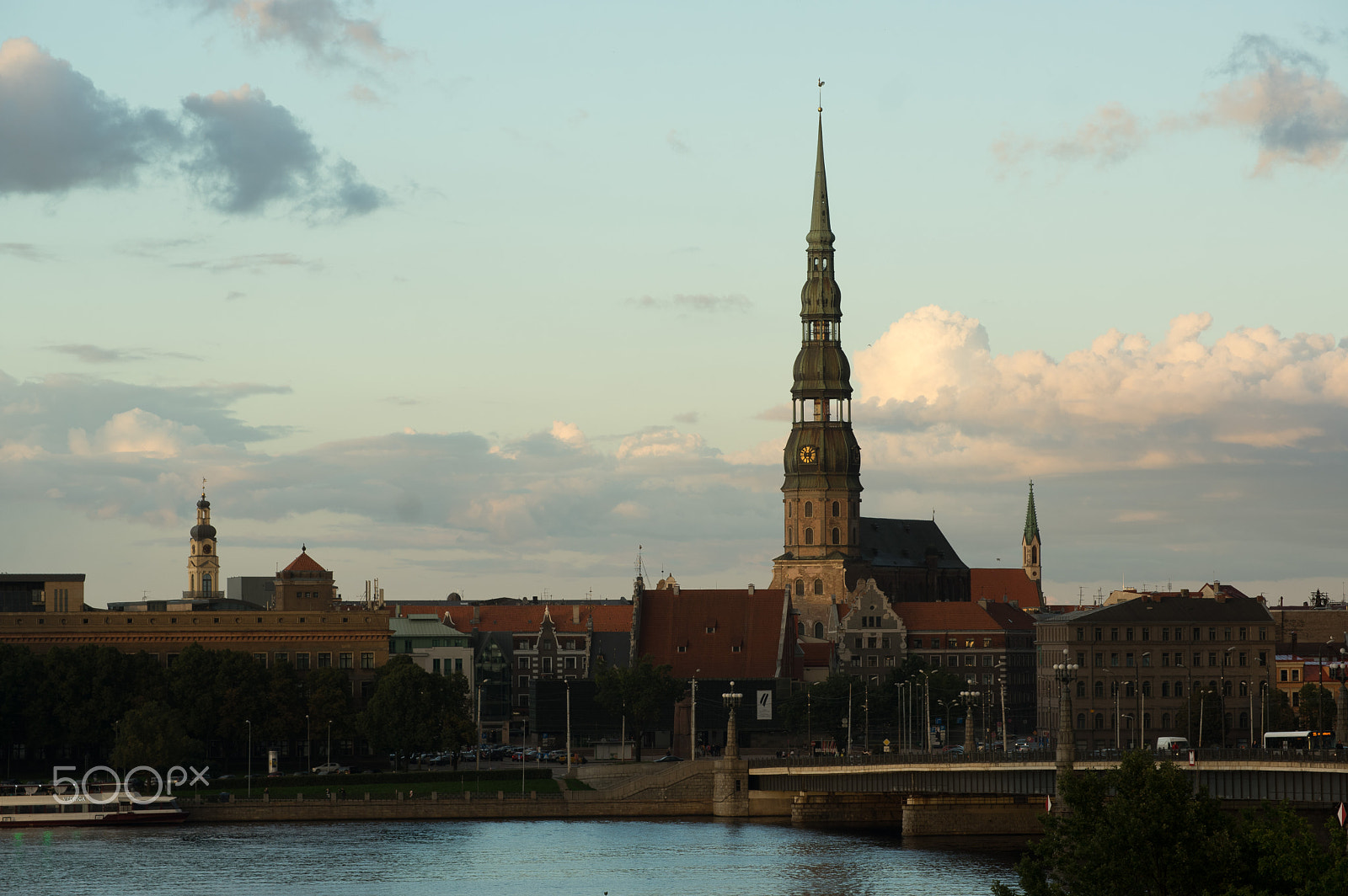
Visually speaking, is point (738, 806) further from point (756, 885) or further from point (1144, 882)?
point (1144, 882)

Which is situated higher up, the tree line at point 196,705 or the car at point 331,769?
the tree line at point 196,705

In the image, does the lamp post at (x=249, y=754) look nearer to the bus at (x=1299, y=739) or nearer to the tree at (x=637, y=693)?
the tree at (x=637, y=693)

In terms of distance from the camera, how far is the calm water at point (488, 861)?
375 ft

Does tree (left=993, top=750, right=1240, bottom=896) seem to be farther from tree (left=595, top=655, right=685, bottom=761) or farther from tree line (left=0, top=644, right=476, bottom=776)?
tree (left=595, top=655, right=685, bottom=761)

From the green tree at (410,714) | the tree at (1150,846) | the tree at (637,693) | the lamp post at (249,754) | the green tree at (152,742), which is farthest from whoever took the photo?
the tree at (637,693)

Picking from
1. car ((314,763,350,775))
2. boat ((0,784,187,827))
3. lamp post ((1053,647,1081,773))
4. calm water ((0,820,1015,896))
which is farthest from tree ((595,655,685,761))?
lamp post ((1053,647,1081,773))

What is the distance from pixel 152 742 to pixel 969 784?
6130 cm

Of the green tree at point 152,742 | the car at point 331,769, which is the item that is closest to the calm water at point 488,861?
the green tree at point 152,742

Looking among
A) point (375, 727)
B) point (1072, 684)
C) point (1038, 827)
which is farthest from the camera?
point (1072, 684)

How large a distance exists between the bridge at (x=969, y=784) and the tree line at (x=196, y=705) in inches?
1104

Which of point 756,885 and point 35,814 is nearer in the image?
point 756,885

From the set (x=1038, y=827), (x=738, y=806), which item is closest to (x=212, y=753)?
(x=738, y=806)

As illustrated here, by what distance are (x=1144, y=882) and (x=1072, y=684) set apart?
399 feet

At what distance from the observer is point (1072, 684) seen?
196625mm
